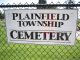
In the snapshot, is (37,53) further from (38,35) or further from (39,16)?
(39,16)

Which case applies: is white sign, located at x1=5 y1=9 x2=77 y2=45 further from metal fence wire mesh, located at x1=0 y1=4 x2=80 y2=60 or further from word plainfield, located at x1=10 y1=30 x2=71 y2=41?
metal fence wire mesh, located at x1=0 y1=4 x2=80 y2=60

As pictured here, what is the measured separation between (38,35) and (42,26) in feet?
0.58

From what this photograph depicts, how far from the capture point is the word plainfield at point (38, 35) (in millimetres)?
3995

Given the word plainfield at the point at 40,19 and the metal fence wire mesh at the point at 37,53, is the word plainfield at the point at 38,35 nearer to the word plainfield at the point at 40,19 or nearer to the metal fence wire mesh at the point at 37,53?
the word plainfield at the point at 40,19

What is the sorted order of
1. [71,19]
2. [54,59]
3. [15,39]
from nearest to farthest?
[71,19] → [15,39] → [54,59]

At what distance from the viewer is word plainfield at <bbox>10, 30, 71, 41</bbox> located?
3.99 metres

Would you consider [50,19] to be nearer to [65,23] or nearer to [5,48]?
[65,23]

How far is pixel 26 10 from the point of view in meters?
3.98

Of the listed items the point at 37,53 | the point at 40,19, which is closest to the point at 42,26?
the point at 40,19

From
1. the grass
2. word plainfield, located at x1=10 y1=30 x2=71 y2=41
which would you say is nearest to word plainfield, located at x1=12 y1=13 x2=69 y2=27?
word plainfield, located at x1=10 y1=30 x2=71 y2=41

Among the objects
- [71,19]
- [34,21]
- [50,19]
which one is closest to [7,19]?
[34,21]

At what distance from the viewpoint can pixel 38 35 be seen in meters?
4.07

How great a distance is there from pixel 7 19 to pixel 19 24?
8.7 inches

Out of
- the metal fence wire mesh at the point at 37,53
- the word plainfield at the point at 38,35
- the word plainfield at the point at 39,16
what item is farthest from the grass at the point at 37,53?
the word plainfield at the point at 39,16
